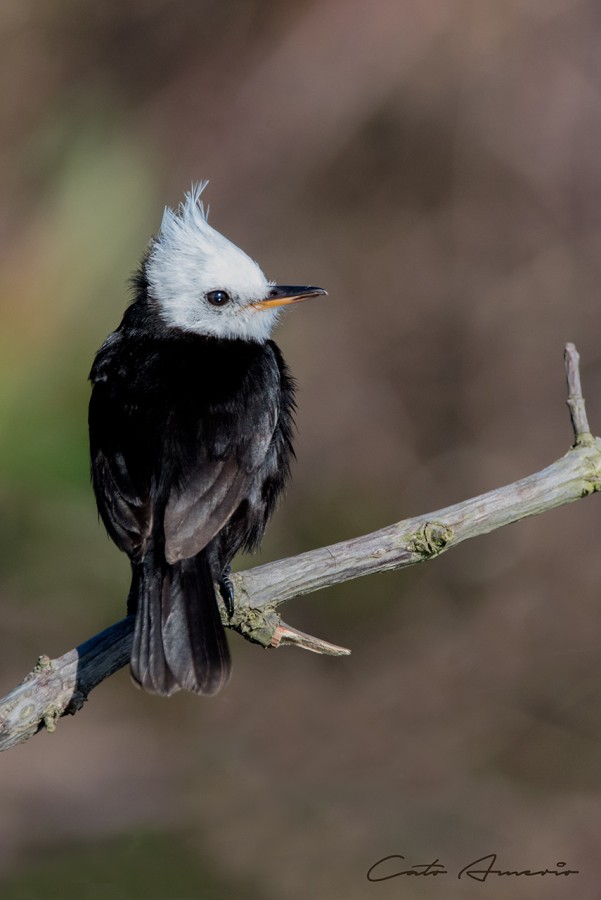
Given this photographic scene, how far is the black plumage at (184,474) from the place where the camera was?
437cm

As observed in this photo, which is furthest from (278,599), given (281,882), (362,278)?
(362,278)

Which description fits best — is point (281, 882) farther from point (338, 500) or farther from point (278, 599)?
point (278, 599)

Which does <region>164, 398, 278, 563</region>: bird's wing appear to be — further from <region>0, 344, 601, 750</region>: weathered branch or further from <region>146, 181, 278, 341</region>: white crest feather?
<region>146, 181, 278, 341</region>: white crest feather

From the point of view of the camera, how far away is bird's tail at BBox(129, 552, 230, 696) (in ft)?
13.9

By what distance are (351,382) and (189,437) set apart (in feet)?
14.4

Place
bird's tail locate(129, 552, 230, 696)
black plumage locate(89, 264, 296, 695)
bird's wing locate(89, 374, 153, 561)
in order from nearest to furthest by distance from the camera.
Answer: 1. bird's tail locate(129, 552, 230, 696)
2. black plumage locate(89, 264, 296, 695)
3. bird's wing locate(89, 374, 153, 561)

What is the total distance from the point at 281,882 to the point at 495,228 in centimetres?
498

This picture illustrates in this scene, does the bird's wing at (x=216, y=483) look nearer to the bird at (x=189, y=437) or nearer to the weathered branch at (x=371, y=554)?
the bird at (x=189, y=437)
